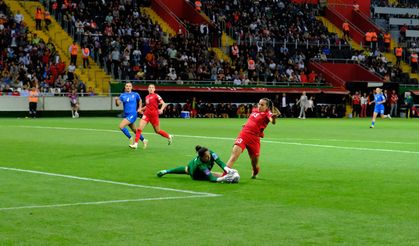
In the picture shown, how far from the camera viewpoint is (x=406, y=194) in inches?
531

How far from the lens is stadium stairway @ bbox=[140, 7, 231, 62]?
60.8m

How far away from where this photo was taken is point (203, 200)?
12.5m

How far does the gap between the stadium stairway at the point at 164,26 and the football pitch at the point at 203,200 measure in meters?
38.3

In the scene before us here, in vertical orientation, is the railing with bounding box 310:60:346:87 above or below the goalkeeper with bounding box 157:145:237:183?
above

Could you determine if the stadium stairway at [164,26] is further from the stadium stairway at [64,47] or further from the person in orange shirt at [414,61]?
the person in orange shirt at [414,61]

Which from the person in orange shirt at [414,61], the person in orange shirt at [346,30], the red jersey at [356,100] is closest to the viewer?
the red jersey at [356,100]

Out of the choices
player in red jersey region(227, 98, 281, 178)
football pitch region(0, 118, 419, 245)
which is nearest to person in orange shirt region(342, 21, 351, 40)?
football pitch region(0, 118, 419, 245)

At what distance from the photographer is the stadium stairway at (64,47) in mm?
53438

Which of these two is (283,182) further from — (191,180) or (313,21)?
(313,21)

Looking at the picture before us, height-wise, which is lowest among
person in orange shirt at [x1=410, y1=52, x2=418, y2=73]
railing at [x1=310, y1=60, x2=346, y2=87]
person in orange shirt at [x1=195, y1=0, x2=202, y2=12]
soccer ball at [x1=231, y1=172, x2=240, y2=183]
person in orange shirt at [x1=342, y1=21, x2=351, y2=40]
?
soccer ball at [x1=231, y1=172, x2=240, y2=183]

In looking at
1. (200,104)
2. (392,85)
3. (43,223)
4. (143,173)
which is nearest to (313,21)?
(392,85)

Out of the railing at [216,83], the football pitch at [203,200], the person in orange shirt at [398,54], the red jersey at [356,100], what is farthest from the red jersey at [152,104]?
the person in orange shirt at [398,54]

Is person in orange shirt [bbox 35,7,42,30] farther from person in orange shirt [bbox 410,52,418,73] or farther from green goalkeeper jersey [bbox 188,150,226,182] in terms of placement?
green goalkeeper jersey [bbox 188,150,226,182]

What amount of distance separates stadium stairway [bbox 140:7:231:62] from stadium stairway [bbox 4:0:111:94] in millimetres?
7962
